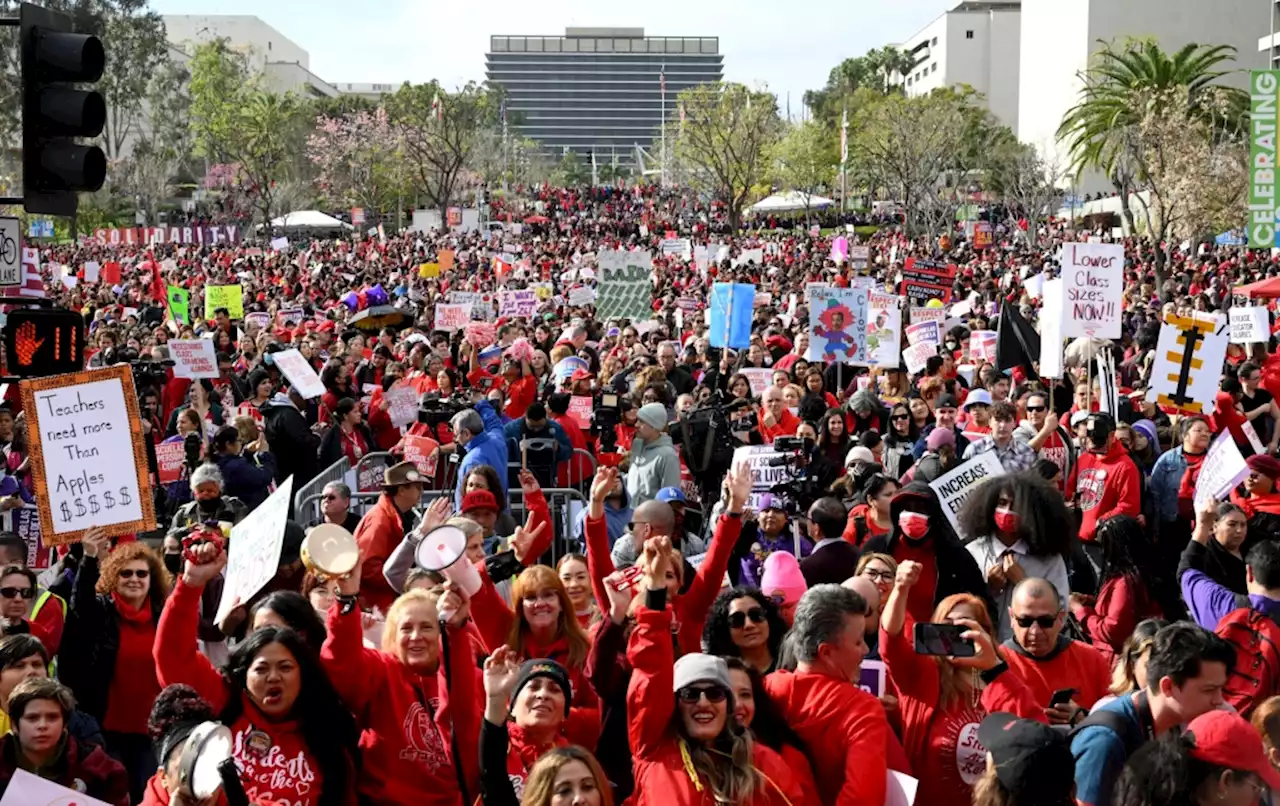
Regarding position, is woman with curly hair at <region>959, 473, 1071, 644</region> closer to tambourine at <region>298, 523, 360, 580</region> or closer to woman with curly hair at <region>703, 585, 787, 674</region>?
woman with curly hair at <region>703, 585, 787, 674</region>

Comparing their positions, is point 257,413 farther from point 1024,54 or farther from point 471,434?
point 1024,54

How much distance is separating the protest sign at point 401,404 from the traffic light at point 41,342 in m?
4.57

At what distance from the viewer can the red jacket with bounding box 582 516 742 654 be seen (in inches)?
221

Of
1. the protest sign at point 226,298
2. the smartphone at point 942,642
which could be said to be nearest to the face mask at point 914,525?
the smartphone at point 942,642

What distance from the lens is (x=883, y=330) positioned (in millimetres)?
14492

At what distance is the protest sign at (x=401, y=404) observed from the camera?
12117 mm

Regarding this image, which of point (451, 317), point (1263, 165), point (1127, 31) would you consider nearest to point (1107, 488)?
point (1263, 165)

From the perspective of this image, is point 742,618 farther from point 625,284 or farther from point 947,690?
point 625,284

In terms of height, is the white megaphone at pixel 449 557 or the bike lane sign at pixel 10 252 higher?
the bike lane sign at pixel 10 252

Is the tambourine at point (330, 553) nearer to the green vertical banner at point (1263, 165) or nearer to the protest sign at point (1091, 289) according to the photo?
the protest sign at point (1091, 289)

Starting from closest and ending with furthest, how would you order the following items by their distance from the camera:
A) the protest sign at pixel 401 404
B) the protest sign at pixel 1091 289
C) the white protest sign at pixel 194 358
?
the protest sign at pixel 1091 289, the protest sign at pixel 401 404, the white protest sign at pixel 194 358

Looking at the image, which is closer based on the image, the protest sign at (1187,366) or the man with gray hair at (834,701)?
the man with gray hair at (834,701)

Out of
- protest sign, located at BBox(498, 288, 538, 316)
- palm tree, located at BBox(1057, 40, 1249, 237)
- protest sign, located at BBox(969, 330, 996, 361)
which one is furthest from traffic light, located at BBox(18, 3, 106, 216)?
palm tree, located at BBox(1057, 40, 1249, 237)

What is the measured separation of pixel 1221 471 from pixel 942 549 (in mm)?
1980
